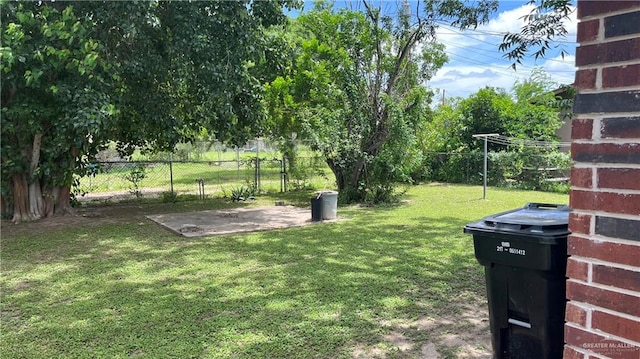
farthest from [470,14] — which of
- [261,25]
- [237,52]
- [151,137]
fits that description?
[151,137]

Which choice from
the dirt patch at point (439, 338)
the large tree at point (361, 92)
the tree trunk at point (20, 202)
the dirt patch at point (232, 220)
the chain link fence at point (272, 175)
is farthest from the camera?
the chain link fence at point (272, 175)

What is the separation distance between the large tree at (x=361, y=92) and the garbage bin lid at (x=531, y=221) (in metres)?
7.24

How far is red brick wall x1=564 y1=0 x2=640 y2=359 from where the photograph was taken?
51.9 inches

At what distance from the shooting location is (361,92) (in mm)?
10477

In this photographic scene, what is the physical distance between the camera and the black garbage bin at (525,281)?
228 centimetres

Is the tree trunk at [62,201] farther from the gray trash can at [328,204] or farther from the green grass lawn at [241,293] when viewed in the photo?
the gray trash can at [328,204]

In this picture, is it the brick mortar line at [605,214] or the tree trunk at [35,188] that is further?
the tree trunk at [35,188]

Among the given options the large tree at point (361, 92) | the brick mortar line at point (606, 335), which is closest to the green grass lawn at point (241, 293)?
the brick mortar line at point (606, 335)

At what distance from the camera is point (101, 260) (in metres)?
5.50

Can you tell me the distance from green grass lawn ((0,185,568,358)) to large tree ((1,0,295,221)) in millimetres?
1255

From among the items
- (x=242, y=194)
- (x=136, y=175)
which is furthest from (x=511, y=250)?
(x=136, y=175)

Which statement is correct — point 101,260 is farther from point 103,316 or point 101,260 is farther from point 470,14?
point 470,14

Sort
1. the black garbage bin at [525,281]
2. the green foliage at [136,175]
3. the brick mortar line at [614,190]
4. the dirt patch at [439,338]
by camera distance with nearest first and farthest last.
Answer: the brick mortar line at [614,190] < the black garbage bin at [525,281] < the dirt patch at [439,338] < the green foliage at [136,175]

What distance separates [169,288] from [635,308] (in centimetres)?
398
